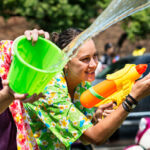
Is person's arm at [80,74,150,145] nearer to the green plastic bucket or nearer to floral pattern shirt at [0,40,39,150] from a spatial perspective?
floral pattern shirt at [0,40,39,150]

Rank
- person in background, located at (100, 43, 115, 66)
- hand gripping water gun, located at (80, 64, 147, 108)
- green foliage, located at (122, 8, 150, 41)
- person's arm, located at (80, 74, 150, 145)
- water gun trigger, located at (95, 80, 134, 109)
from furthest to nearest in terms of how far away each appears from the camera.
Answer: green foliage, located at (122, 8, 150, 41), person in background, located at (100, 43, 115, 66), water gun trigger, located at (95, 80, 134, 109), hand gripping water gun, located at (80, 64, 147, 108), person's arm, located at (80, 74, 150, 145)

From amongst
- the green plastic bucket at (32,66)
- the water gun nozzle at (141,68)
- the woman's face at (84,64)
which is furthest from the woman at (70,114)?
the green plastic bucket at (32,66)

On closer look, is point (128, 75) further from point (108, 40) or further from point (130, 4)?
point (108, 40)

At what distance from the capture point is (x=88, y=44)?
210 centimetres

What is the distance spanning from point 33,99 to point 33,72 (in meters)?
0.16

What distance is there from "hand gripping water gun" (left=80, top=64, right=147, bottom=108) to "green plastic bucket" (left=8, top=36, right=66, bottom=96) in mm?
444

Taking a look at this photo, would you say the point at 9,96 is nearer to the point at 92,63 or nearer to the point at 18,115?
the point at 18,115

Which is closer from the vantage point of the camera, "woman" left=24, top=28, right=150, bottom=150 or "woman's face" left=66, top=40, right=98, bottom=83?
"woman" left=24, top=28, right=150, bottom=150

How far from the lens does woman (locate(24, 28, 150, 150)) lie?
185 cm

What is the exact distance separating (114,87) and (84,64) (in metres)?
0.24

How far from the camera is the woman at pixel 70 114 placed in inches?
73.0

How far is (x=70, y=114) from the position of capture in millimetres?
1894

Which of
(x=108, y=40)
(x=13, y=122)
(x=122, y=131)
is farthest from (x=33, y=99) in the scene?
(x=108, y=40)

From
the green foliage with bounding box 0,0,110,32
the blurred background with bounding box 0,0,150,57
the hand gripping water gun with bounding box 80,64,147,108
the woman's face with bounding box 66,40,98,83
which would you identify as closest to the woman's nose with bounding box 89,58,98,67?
the woman's face with bounding box 66,40,98,83
